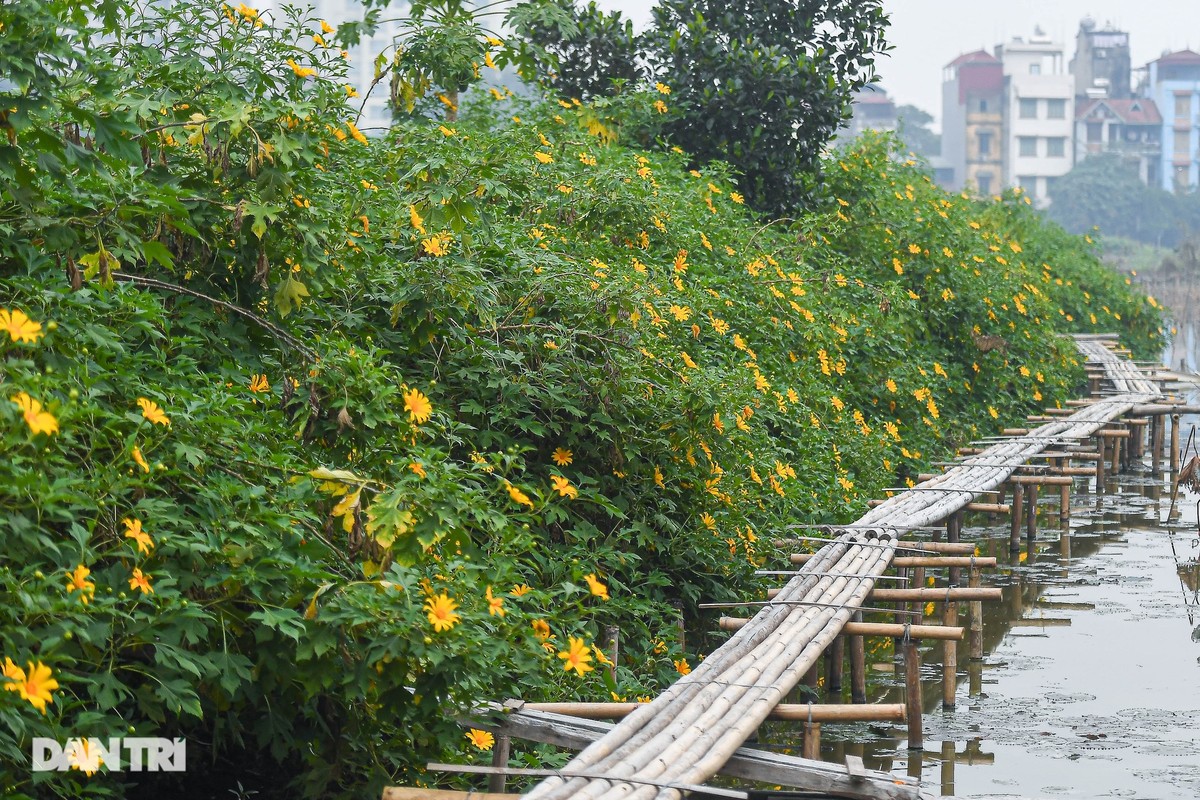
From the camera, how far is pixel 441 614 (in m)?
3.71

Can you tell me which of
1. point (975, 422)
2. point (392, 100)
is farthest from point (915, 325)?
point (392, 100)

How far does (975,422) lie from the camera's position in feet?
40.9

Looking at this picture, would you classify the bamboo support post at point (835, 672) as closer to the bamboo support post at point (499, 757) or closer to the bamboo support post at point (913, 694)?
the bamboo support post at point (913, 694)

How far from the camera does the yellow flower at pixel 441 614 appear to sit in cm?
369

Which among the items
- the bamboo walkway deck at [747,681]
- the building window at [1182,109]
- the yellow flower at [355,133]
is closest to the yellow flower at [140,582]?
the bamboo walkway deck at [747,681]

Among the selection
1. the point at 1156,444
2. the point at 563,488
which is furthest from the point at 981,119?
the point at 563,488

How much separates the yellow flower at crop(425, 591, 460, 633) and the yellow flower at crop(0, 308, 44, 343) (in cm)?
112

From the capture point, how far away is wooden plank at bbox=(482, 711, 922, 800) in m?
4.08

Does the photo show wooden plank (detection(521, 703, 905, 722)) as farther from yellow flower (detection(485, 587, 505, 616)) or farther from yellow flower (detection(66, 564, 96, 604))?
yellow flower (detection(66, 564, 96, 604))

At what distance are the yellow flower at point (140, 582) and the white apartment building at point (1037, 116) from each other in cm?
6759

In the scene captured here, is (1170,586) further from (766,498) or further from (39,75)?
(39,75)

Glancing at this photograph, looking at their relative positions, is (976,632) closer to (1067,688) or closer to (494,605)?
(1067,688)

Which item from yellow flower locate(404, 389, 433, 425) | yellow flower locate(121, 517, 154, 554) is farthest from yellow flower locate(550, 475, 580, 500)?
yellow flower locate(121, 517, 154, 554)

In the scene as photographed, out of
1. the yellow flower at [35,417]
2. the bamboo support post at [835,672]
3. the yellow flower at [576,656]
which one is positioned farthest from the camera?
the bamboo support post at [835,672]
